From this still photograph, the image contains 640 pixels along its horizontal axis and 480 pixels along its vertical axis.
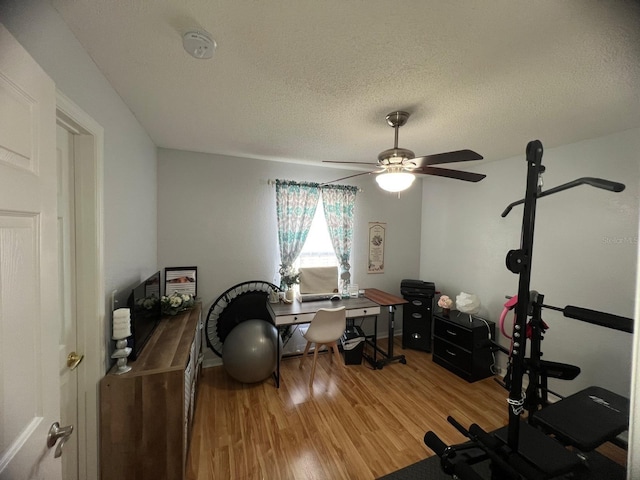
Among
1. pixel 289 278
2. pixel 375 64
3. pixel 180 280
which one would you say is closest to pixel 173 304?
pixel 180 280

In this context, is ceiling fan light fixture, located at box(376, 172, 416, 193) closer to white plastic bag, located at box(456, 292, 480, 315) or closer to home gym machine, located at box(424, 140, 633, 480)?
home gym machine, located at box(424, 140, 633, 480)

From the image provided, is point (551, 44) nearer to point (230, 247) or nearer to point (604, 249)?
point (604, 249)

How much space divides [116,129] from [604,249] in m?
3.82

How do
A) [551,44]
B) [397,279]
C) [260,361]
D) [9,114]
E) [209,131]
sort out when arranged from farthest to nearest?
[397,279]
[260,361]
[209,131]
[551,44]
[9,114]

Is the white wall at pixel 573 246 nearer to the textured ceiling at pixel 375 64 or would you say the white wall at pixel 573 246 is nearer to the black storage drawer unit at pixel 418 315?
the textured ceiling at pixel 375 64

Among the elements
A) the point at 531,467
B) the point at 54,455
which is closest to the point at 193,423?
A: the point at 54,455

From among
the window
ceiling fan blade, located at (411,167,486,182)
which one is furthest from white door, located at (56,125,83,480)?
the window

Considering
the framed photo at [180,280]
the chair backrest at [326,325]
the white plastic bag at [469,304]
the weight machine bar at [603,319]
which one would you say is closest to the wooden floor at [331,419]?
the chair backrest at [326,325]

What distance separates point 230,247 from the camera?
2969 millimetres

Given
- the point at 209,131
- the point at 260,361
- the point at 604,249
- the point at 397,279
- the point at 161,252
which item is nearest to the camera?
the point at 604,249

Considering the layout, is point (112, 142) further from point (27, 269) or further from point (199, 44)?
point (27, 269)

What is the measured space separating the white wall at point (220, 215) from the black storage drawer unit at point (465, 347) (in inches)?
88.8

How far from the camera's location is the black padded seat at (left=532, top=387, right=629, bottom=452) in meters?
1.39

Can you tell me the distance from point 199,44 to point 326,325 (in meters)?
2.38
